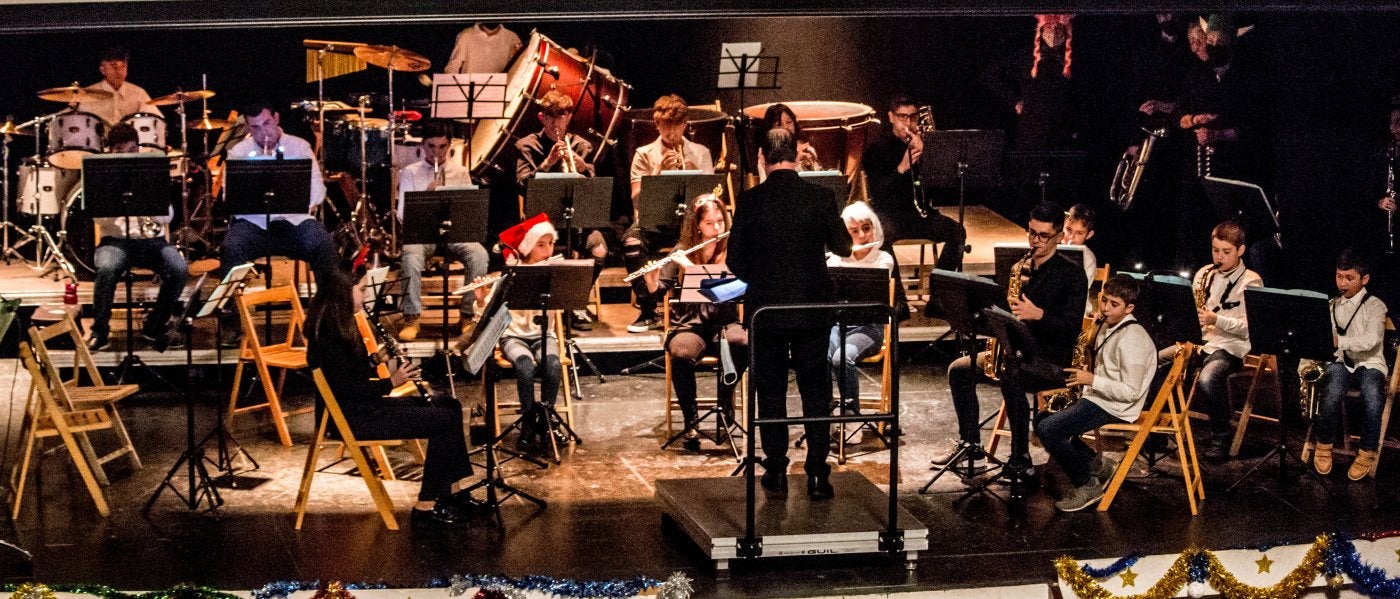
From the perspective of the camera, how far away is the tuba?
33.9 ft

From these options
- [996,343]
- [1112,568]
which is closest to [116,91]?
[996,343]

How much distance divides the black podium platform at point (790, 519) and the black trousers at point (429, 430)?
903 mm

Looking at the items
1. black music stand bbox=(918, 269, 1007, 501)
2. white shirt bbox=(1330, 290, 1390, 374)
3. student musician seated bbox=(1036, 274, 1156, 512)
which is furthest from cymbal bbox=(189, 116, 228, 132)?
white shirt bbox=(1330, 290, 1390, 374)

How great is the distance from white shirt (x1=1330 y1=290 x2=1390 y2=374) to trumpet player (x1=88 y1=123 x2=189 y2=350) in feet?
20.8

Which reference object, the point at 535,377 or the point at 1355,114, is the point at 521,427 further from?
the point at 1355,114

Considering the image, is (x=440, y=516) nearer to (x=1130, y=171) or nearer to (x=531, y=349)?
(x=531, y=349)

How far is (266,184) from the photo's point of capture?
8492 mm

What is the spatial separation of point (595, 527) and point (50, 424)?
103 inches

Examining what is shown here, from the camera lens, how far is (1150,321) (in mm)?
7371

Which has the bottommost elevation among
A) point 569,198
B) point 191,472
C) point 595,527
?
point 595,527

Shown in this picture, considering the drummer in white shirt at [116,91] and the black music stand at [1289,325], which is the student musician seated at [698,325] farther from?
the drummer in white shirt at [116,91]

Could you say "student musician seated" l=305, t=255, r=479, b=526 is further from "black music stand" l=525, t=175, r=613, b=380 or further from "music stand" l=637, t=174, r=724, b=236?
"music stand" l=637, t=174, r=724, b=236

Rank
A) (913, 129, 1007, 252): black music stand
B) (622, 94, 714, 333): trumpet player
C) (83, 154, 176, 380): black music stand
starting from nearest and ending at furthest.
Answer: (83, 154, 176, 380): black music stand
(913, 129, 1007, 252): black music stand
(622, 94, 714, 333): trumpet player

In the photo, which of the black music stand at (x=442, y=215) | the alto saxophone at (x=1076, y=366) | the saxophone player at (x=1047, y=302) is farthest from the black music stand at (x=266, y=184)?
the alto saxophone at (x=1076, y=366)
